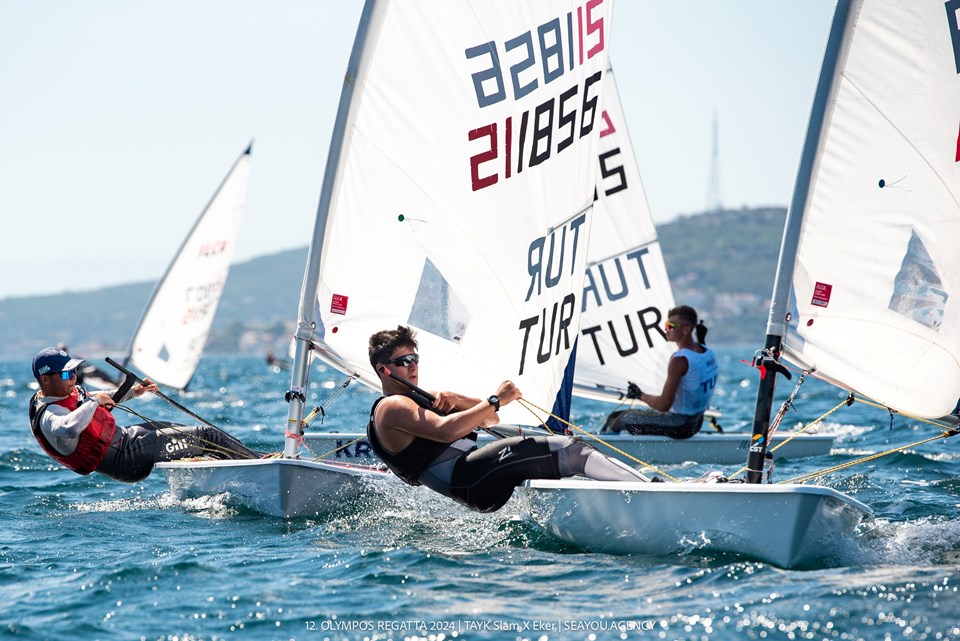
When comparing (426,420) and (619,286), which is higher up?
(619,286)

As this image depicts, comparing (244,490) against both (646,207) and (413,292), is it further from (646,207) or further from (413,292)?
(646,207)

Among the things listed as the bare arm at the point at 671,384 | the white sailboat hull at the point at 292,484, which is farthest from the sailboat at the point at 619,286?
the white sailboat hull at the point at 292,484

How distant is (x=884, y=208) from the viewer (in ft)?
17.9

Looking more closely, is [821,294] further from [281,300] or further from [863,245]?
[281,300]

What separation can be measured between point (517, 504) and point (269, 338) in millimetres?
102767

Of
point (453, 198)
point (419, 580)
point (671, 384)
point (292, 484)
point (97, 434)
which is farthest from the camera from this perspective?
point (671, 384)

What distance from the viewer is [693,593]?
444cm

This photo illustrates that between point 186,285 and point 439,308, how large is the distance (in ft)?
32.1

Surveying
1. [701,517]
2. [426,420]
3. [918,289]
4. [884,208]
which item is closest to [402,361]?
[426,420]

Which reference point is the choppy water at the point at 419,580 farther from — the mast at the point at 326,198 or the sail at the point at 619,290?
the sail at the point at 619,290

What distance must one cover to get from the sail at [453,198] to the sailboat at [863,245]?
1.45 metres

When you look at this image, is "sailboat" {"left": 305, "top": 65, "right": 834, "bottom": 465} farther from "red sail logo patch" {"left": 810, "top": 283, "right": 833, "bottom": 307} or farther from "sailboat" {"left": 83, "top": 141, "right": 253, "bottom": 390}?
"sailboat" {"left": 83, "top": 141, "right": 253, "bottom": 390}

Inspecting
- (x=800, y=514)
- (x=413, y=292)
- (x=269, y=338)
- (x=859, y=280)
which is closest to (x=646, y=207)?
(x=413, y=292)

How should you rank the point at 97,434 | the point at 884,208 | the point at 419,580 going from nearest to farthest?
1. the point at 419,580
2. the point at 884,208
3. the point at 97,434
